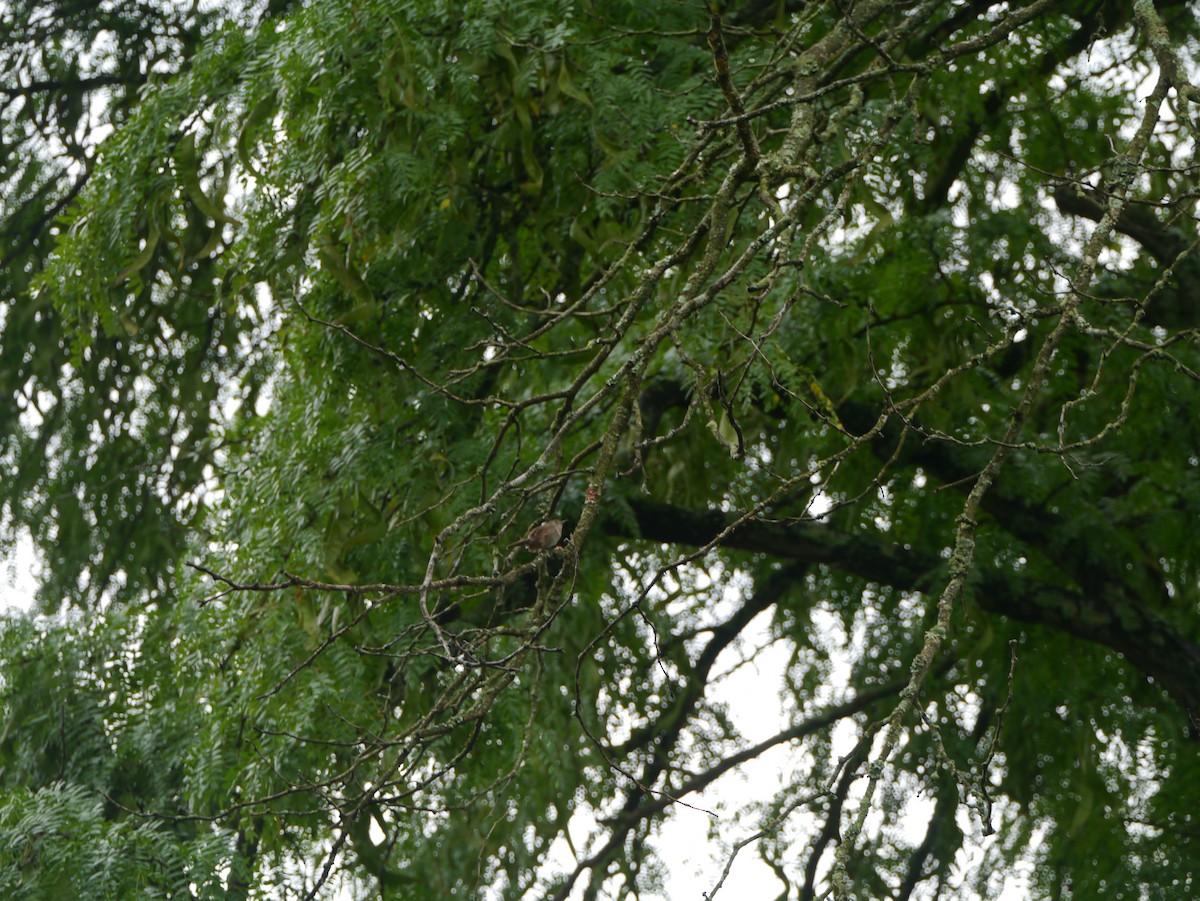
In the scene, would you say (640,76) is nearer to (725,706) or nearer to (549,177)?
(549,177)

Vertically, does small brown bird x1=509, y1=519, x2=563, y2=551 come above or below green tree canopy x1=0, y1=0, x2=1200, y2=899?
below

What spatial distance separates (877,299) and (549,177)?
1.15 meters

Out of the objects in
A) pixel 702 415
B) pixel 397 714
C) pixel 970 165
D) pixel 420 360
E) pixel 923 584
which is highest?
pixel 970 165

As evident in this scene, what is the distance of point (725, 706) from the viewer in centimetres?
535

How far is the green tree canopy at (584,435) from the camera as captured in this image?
6.75 ft

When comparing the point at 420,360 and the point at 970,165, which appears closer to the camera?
the point at 420,360

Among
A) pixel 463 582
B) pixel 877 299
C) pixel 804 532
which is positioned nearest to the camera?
pixel 463 582

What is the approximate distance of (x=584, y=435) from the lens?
3.62m

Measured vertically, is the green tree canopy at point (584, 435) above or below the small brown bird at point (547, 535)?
above

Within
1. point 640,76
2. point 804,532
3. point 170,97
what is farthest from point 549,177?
point 804,532

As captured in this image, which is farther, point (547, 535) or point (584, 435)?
point (584, 435)

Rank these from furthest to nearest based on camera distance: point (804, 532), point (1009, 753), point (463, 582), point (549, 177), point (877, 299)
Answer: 1. point (1009, 753)
2. point (804, 532)
3. point (877, 299)
4. point (549, 177)
5. point (463, 582)

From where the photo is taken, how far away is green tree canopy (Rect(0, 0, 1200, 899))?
81.0 inches

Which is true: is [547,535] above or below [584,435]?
below
